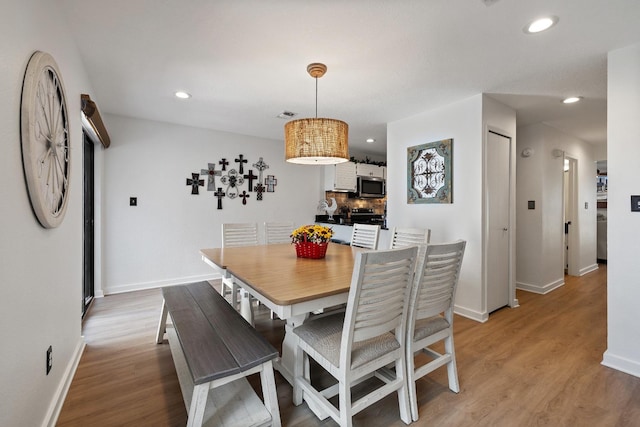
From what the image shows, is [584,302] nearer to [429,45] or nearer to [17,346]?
[429,45]

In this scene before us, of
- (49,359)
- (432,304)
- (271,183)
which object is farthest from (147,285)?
(432,304)

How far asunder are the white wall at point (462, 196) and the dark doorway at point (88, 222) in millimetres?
3765

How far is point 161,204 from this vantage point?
158 inches

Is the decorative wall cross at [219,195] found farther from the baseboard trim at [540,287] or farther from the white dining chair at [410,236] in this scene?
the baseboard trim at [540,287]

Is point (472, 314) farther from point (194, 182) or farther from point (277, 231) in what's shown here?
point (194, 182)

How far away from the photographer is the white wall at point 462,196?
2969mm

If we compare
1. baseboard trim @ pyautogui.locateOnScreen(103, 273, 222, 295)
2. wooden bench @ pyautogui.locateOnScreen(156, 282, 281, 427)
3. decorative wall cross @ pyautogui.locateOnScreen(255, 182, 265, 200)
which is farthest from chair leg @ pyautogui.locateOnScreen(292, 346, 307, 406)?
decorative wall cross @ pyautogui.locateOnScreen(255, 182, 265, 200)

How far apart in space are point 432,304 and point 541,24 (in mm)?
1835

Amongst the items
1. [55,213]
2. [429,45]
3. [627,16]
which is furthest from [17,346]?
[627,16]

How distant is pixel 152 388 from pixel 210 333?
713mm

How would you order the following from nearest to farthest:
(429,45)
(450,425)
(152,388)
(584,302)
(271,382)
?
1. (271,382)
2. (450,425)
3. (152,388)
4. (429,45)
5. (584,302)

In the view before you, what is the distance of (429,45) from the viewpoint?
6.77 ft

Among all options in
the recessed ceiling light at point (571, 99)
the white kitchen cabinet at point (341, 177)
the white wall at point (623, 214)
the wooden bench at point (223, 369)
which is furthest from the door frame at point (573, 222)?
the wooden bench at point (223, 369)

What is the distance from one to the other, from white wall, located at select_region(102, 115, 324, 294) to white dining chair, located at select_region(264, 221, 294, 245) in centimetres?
140
